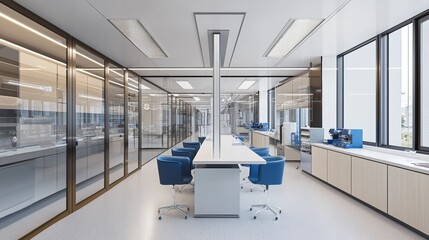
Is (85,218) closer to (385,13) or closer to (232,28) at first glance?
(232,28)

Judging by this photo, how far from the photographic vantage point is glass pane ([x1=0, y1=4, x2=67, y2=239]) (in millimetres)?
3072

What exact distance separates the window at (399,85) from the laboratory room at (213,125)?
26 millimetres

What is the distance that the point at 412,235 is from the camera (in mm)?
3316

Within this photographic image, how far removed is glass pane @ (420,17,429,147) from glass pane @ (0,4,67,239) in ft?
17.7

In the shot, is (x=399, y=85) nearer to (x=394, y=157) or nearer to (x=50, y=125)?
(x=394, y=157)

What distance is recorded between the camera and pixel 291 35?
4.67m

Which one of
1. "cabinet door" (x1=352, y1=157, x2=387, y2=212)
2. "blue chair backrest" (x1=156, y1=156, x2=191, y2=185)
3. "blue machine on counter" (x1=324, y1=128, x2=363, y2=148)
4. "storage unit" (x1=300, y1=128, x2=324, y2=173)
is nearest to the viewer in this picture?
"cabinet door" (x1=352, y1=157, x2=387, y2=212)

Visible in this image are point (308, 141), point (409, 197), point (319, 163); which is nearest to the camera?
point (409, 197)

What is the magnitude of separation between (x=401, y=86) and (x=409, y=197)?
6.90 ft

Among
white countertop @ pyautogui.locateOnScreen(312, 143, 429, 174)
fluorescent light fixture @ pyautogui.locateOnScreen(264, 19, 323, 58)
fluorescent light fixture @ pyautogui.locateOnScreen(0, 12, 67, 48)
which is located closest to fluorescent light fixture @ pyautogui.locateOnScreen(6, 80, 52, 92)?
fluorescent light fixture @ pyautogui.locateOnScreen(0, 12, 67, 48)

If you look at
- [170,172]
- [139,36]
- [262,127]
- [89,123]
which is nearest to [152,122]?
[89,123]

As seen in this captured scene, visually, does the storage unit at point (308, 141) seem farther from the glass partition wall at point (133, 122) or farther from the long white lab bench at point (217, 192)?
the glass partition wall at point (133, 122)

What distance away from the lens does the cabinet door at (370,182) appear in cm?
380

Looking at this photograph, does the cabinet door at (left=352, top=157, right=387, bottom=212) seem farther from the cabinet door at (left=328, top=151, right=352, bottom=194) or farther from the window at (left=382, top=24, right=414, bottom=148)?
the window at (left=382, top=24, right=414, bottom=148)
